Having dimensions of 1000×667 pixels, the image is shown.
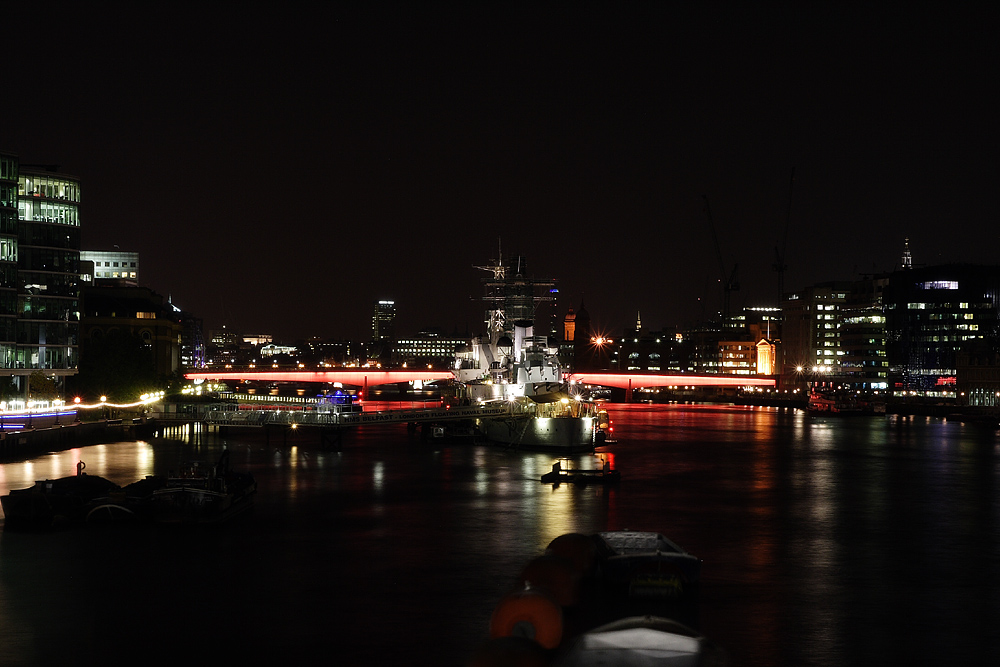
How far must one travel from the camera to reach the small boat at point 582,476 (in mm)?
46750

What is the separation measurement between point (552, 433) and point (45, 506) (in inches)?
1325

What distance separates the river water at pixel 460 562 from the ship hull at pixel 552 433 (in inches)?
208

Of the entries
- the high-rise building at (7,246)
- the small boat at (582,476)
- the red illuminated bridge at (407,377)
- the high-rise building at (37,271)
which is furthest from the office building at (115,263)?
the small boat at (582,476)

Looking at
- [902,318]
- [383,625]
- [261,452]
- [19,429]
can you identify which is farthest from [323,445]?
[902,318]

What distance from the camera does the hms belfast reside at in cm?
6278

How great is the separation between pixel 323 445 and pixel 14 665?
45242mm

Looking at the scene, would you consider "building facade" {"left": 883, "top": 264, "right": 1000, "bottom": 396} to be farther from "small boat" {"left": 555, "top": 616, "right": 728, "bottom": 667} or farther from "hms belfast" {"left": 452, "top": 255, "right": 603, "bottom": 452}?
"small boat" {"left": 555, "top": 616, "right": 728, "bottom": 667}

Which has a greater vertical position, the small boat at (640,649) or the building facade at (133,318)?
the building facade at (133,318)

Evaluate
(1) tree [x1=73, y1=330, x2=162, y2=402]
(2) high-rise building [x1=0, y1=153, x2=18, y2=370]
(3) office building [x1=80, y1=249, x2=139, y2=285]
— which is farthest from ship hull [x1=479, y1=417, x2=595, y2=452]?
(3) office building [x1=80, y1=249, x2=139, y2=285]

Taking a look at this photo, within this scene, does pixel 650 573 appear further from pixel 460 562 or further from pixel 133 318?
pixel 133 318

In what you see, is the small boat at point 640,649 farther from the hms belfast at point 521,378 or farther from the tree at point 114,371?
the tree at point 114,371

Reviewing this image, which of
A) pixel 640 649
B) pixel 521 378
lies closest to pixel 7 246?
pixel 521 378

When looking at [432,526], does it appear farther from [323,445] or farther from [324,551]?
[323,445]

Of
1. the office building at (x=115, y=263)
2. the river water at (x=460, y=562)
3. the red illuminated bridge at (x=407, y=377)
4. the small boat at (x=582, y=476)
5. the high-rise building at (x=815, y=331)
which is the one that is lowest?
the river water at (x=460, y=562)
